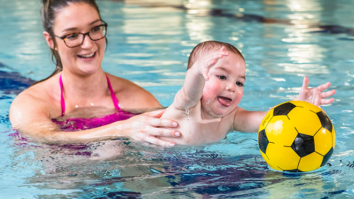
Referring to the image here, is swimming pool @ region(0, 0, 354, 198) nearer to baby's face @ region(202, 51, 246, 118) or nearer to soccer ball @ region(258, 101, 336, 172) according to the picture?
soccer ball @ region(258, 101, 336, 172)

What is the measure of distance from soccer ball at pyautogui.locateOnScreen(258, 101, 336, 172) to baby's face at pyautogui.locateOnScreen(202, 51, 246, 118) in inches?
15.6

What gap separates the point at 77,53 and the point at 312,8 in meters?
10.2

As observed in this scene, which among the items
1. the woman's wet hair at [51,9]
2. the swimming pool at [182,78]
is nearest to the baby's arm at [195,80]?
the swimming pool at [182,78]

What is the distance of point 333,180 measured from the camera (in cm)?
271

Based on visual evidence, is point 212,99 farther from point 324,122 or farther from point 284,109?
point 324,122

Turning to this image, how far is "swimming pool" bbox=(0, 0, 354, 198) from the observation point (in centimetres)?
269

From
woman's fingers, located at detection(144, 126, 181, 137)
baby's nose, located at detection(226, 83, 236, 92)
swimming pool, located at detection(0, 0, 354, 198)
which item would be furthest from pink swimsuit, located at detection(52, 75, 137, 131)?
baby's nose, located at detection(226, 83, 236, 92)

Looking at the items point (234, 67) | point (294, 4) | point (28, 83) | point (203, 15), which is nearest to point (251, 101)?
point (234, 67)

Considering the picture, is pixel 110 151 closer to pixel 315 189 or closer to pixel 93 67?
pixel 93 67

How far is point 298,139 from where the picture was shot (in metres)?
2.59

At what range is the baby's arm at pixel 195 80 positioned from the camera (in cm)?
240

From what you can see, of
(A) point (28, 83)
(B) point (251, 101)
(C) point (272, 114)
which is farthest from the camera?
(A) point (28, 83)

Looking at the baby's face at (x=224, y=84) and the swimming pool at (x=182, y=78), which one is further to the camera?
the baby's face at (x=224, y=84)

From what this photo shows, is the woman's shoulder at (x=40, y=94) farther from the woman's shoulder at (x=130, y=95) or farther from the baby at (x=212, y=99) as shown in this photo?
the baby at (x=212, y=99)
